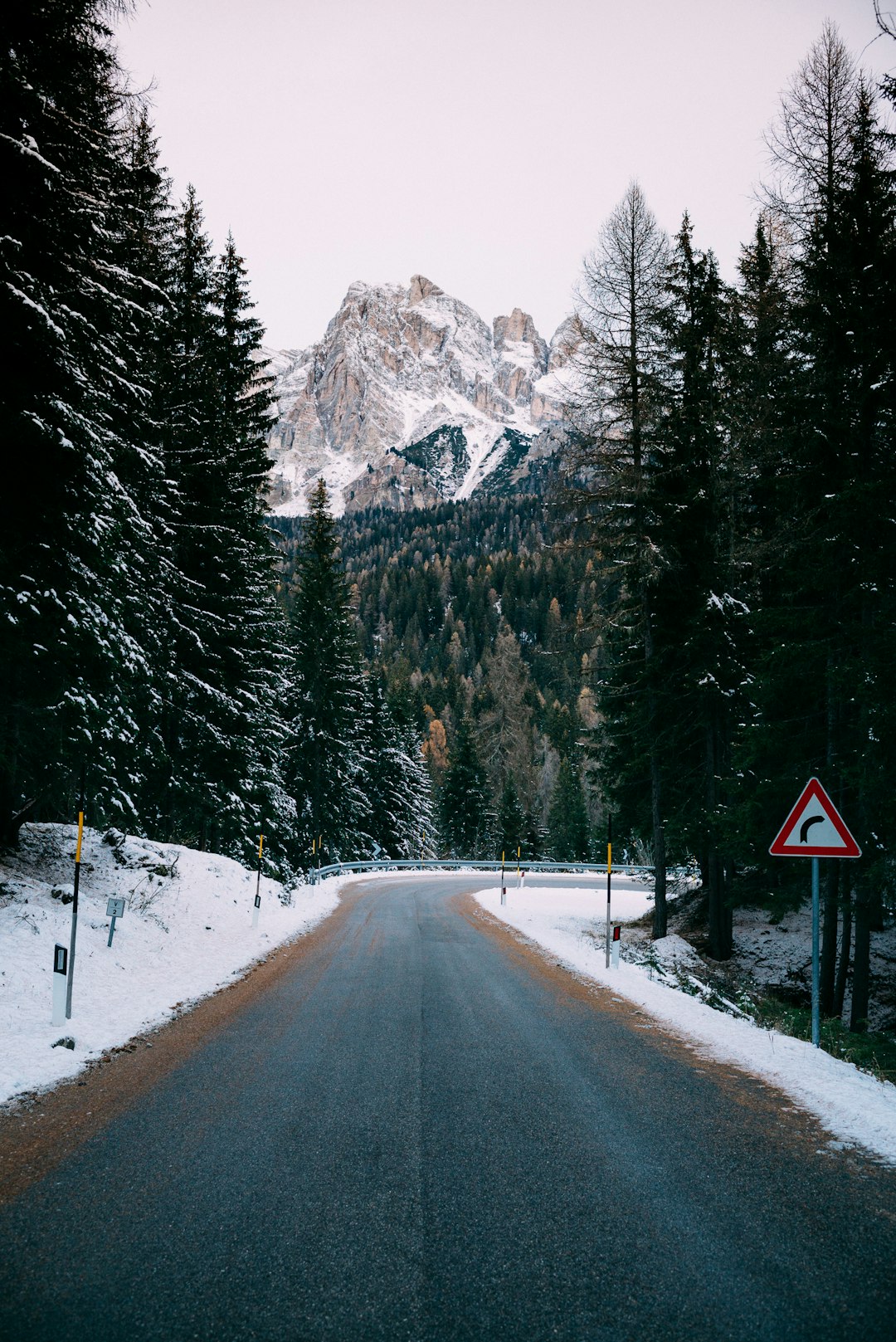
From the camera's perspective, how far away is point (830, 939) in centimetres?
1295

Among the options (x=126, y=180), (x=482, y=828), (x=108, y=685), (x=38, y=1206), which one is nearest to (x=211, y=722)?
(x=108, y=685)

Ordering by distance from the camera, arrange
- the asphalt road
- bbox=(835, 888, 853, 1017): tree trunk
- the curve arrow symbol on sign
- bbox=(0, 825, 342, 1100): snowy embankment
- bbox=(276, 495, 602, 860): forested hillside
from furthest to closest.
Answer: bbox=(276, 495, 602, 860): forested hillside
bbox=(835, 888, 853, 1017): tree trunk
the curve arrow symbol on sign
bbox=(0, 825, 342, 1100): snowy embankment
the asphalt road

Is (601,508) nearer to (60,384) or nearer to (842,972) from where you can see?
(842,972)

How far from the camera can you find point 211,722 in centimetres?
2016

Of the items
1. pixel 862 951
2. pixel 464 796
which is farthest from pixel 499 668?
pixel 862 951

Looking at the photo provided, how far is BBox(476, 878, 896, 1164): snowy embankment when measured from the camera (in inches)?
197

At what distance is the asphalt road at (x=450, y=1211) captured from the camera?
9.25 feet

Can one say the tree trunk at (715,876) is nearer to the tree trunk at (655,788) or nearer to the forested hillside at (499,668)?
the tree trunk at (655,788)

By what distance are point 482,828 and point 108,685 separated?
5273 cm

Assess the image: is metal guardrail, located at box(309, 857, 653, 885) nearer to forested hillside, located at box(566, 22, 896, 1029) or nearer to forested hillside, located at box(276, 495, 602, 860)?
forested hillside, located at box(276, 495, 602, 860)

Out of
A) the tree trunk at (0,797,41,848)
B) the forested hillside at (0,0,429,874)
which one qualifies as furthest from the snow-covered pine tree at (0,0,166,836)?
the tree trunk at (0,797,41,848)

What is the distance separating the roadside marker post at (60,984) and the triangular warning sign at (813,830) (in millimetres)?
7098

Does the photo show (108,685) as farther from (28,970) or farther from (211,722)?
(211,722)

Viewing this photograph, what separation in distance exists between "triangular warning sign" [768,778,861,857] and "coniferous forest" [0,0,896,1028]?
4.20 metres
